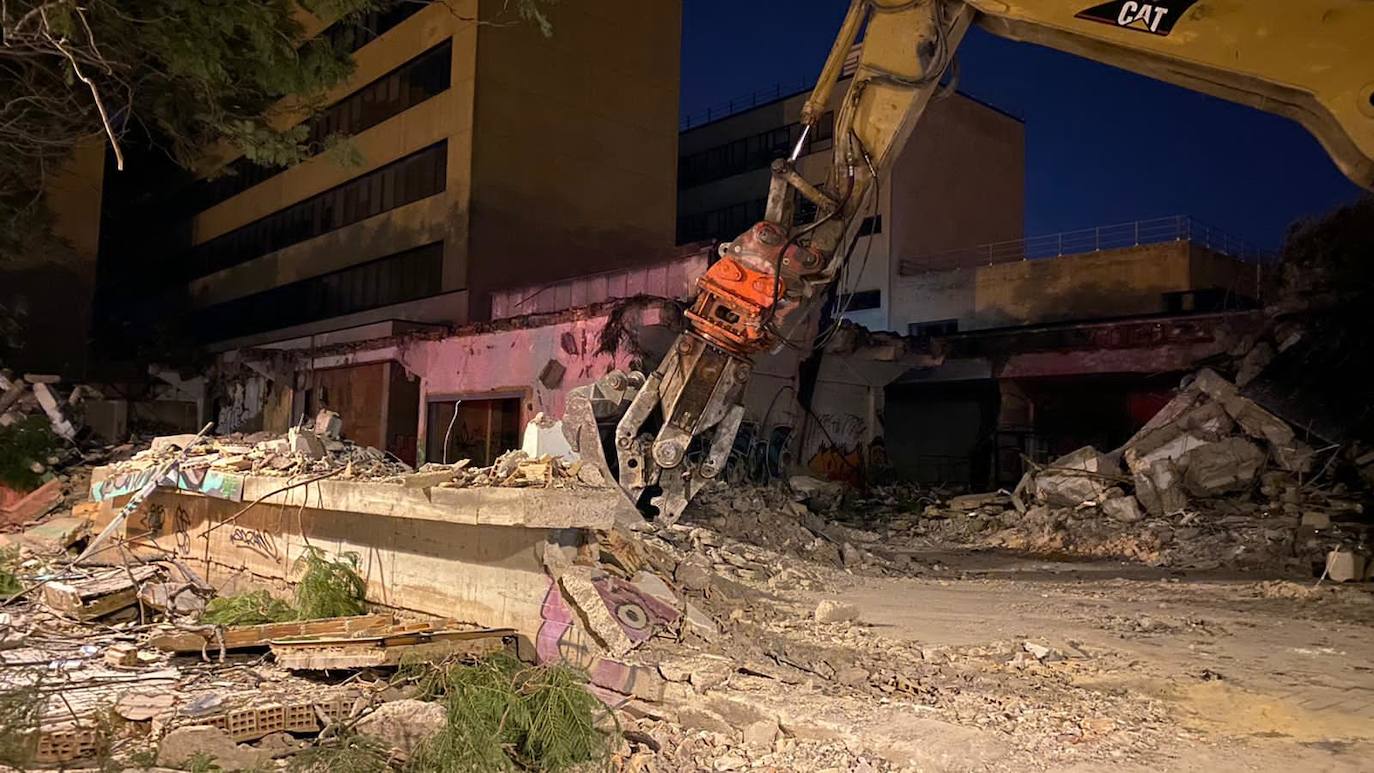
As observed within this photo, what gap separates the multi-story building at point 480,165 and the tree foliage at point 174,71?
10.8 meters

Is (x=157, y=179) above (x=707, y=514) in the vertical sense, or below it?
above

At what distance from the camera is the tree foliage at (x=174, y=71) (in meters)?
7.92

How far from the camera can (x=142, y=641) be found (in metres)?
8.38

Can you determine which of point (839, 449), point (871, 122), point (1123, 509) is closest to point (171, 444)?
point (871, 122)

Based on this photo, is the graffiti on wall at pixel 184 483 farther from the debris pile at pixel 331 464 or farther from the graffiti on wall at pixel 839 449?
the graffiti on wall at pixel 839 449

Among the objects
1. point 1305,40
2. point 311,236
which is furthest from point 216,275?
point 1305,40

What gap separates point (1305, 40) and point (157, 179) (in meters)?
41.9

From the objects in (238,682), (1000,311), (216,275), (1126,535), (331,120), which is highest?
(331,120)

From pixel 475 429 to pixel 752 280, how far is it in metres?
11.5

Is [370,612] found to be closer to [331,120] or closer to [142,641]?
[142,641]

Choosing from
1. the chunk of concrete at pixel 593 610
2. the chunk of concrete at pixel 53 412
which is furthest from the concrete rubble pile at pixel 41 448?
the chunk of concrete at pixel 593 610

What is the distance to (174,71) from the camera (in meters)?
8.12

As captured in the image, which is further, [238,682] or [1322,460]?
[1322,460]

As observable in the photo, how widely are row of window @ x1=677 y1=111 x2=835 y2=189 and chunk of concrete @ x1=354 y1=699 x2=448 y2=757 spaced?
26.5m
